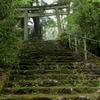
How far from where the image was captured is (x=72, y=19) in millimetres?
9547

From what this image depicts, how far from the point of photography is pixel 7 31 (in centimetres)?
532

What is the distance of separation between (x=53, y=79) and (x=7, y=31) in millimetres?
1596

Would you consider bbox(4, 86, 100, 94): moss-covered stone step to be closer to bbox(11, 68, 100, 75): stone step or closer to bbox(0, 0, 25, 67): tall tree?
bbox(0, 0, 25, 67): tall tree

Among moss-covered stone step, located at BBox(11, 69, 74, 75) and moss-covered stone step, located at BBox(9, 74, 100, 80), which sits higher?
moss-covered stone step, located at BBox(11, 69, 74, 75)

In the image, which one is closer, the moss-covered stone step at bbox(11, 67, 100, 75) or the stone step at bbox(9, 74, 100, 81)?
the stone step at bbox(9, 74, 100, 81)

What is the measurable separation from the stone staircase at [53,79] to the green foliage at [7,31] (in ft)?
1.81

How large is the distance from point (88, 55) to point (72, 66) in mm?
1444

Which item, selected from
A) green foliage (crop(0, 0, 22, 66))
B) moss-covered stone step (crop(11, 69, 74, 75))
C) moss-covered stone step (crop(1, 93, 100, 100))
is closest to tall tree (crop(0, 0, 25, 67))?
green foliage (crop(0, 0, 22, 66))

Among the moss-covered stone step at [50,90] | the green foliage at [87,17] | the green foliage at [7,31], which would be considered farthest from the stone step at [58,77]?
the green foliage at [87,17]

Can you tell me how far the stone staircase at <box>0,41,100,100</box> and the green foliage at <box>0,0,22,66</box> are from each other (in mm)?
553

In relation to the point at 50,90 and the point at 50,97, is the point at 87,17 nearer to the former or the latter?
the point at 50,90

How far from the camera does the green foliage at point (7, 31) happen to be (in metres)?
5.12

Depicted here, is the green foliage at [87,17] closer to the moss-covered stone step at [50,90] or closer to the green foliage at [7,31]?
the green foliage at [7,31]

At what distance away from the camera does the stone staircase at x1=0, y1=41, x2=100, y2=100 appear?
4.31 m
